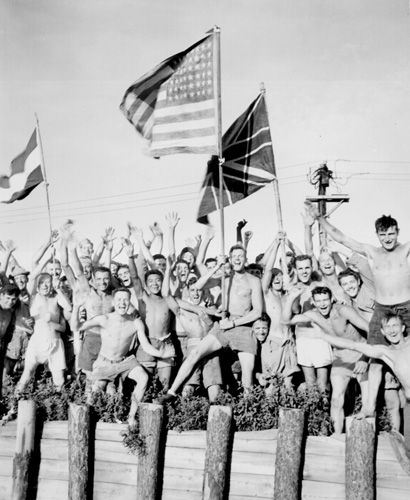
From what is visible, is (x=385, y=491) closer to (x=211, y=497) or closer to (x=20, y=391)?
(x=211, y=497)

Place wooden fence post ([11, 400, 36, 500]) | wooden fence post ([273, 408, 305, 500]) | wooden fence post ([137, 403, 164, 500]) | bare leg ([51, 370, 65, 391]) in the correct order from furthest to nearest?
bare leg ([51, 370, 65, 391]) → wooden fence post ([11, 400, 36, 500]) → wooden fence post ([137, 403, 164, 500]) → wooden fence post ([273, 408, 305, 500])

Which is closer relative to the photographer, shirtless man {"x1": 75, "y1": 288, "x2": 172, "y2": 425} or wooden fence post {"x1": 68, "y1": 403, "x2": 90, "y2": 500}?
wooden fence post {"x1": 68, "y1": 403, "x2": 90, "y2": 500}

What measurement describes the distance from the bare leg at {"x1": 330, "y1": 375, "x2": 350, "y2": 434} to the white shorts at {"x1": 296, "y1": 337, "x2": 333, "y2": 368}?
1.22 feet

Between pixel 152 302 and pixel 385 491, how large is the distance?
432 cm

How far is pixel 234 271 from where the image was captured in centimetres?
930

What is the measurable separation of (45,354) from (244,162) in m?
5.07

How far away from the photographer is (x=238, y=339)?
Answer: 8.45m

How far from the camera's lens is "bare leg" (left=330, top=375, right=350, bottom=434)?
23.8 ft

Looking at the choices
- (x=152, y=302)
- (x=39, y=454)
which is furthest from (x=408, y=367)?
(x=39, y=454)

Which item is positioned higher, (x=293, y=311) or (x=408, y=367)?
(x=293, y=311)

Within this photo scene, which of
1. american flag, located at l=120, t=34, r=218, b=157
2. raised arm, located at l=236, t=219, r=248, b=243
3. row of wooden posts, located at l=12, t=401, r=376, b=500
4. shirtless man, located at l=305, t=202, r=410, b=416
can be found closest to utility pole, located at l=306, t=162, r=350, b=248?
raised arm, located at l=236, t=219, r=248, b=243

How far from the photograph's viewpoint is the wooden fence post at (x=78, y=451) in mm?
7270

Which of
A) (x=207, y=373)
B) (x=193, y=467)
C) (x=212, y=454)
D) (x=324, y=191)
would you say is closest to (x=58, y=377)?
(x=207, y=373)

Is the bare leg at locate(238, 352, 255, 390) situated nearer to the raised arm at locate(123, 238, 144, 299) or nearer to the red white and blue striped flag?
the raised arm at locate(123, 238, 144, 299)
